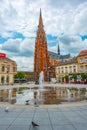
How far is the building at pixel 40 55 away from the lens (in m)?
114

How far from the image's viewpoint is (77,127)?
743 cm

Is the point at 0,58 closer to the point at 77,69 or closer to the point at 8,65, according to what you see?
the point at 8,65

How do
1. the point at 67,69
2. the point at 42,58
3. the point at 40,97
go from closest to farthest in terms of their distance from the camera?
the point at 40,97 < the point at 67,69 < the point at 42,58

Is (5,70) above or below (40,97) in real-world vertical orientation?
above

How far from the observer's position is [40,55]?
116 metres

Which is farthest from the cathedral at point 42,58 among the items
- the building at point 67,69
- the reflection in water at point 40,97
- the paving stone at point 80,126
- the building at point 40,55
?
the paving stone at point 80,126

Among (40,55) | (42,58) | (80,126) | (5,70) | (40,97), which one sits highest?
(40,55)

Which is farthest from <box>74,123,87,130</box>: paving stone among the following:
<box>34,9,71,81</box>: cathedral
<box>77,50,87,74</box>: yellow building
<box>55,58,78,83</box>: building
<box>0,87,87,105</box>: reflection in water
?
<box>34,9,71,81</box>: cathedral

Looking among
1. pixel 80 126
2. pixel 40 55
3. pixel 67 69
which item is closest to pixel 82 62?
pixel 67 69

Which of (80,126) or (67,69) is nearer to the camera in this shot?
(80,126)

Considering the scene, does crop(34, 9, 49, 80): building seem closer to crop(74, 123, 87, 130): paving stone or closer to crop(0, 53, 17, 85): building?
crop(0, 53, 17, 85): building

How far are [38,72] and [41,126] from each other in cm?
10554

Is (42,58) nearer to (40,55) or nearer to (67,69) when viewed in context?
(40,55)

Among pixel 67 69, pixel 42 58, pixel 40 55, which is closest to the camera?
pixel 67 69
